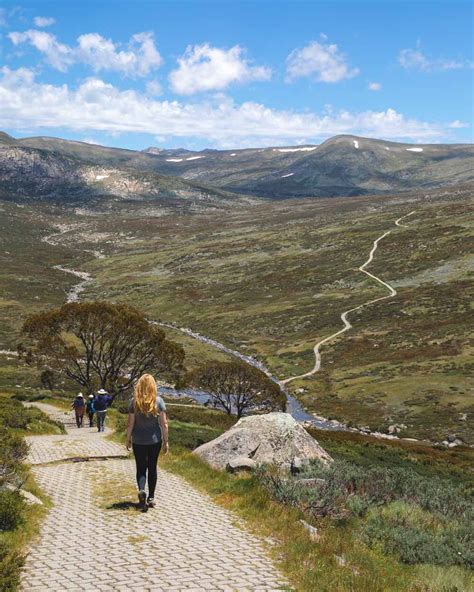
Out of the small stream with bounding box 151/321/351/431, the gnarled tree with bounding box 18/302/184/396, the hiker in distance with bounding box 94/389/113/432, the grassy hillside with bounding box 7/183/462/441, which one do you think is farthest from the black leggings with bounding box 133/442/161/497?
the grassy hillside with bounding box 7/183/462/441

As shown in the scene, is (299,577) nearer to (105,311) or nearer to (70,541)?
(70,541)

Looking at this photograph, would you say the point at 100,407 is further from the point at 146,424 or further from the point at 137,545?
the point at 137,545

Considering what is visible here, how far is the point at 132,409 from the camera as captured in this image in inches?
478

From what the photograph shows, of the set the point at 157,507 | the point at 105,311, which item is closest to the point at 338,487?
the point at 157,507

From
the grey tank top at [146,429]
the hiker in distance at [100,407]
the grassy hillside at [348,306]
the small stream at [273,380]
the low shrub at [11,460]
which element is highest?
the grey tank top at [146,429]

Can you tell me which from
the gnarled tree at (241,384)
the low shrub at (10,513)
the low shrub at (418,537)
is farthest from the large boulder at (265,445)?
the gnarled tree at (241,384)

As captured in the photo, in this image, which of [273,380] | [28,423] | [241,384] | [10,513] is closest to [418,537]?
[10,513]

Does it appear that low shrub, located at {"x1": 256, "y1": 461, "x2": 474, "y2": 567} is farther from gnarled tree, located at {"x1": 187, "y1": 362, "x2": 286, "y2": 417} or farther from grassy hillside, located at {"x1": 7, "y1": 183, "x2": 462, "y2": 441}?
→ grassy hillside, located at {"x1": 7, "y1": 183, "x2": 462, "y2": 441}

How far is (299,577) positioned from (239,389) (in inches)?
1974

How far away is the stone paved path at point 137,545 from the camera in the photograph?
827 centimetres

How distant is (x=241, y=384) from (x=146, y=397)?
47.2 meters

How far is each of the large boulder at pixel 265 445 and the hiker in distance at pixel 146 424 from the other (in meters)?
5.81

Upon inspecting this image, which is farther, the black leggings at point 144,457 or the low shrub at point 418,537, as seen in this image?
the black leggings at point 144,457

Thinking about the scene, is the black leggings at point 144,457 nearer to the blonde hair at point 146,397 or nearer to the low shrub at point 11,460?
the blonde hair at point 146,397
